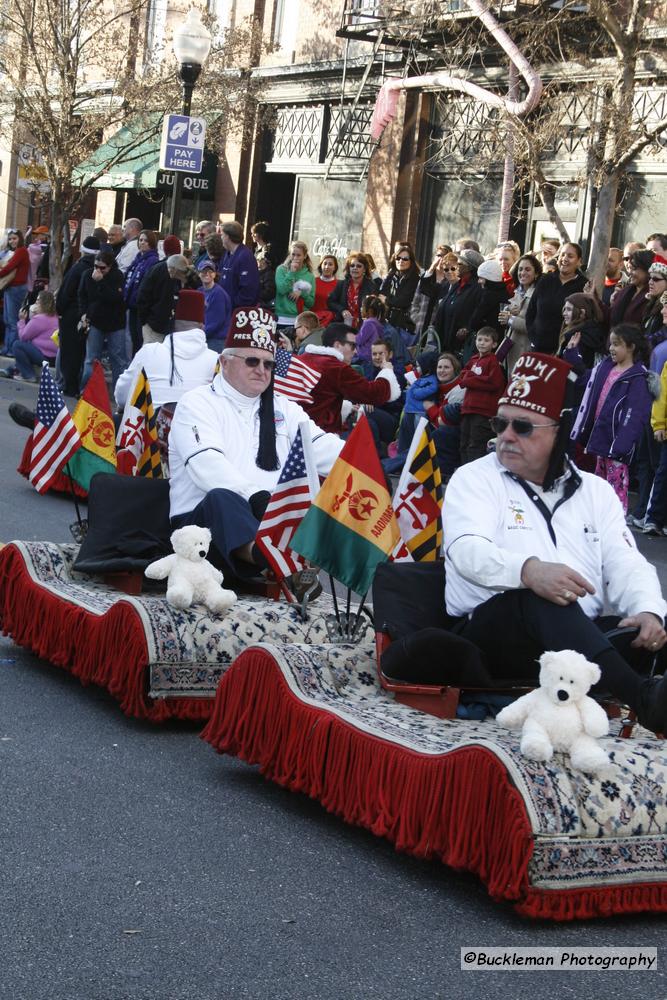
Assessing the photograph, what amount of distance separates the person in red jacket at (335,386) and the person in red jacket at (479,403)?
103cm

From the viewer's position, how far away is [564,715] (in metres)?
4.80

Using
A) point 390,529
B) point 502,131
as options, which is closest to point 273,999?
point 390,529

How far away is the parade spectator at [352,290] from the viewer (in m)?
18.3

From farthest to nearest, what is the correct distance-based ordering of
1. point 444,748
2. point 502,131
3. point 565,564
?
point 502,131
point 565,564
point 444,748

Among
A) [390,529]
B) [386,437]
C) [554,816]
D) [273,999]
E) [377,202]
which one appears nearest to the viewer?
[273,999]

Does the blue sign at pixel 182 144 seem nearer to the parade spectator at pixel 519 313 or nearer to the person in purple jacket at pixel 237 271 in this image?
the person in purple jacket at pixel 237 271

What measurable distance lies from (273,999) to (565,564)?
2360 millimetres

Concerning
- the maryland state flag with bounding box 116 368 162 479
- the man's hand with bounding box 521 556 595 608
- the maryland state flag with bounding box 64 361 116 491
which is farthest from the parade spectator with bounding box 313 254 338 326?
the man's hand with bounding box 521 556 595 608

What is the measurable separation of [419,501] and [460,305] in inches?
344

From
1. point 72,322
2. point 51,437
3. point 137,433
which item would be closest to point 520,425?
point 51,437

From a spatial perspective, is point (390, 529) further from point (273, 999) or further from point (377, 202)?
point (377, 202)

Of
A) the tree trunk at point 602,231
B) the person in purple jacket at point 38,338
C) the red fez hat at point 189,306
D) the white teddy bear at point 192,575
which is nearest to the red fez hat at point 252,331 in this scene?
the white teddy bear at point 192,575

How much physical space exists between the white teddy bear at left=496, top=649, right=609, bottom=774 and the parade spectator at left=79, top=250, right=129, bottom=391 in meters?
14.0

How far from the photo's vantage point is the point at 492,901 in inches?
187
